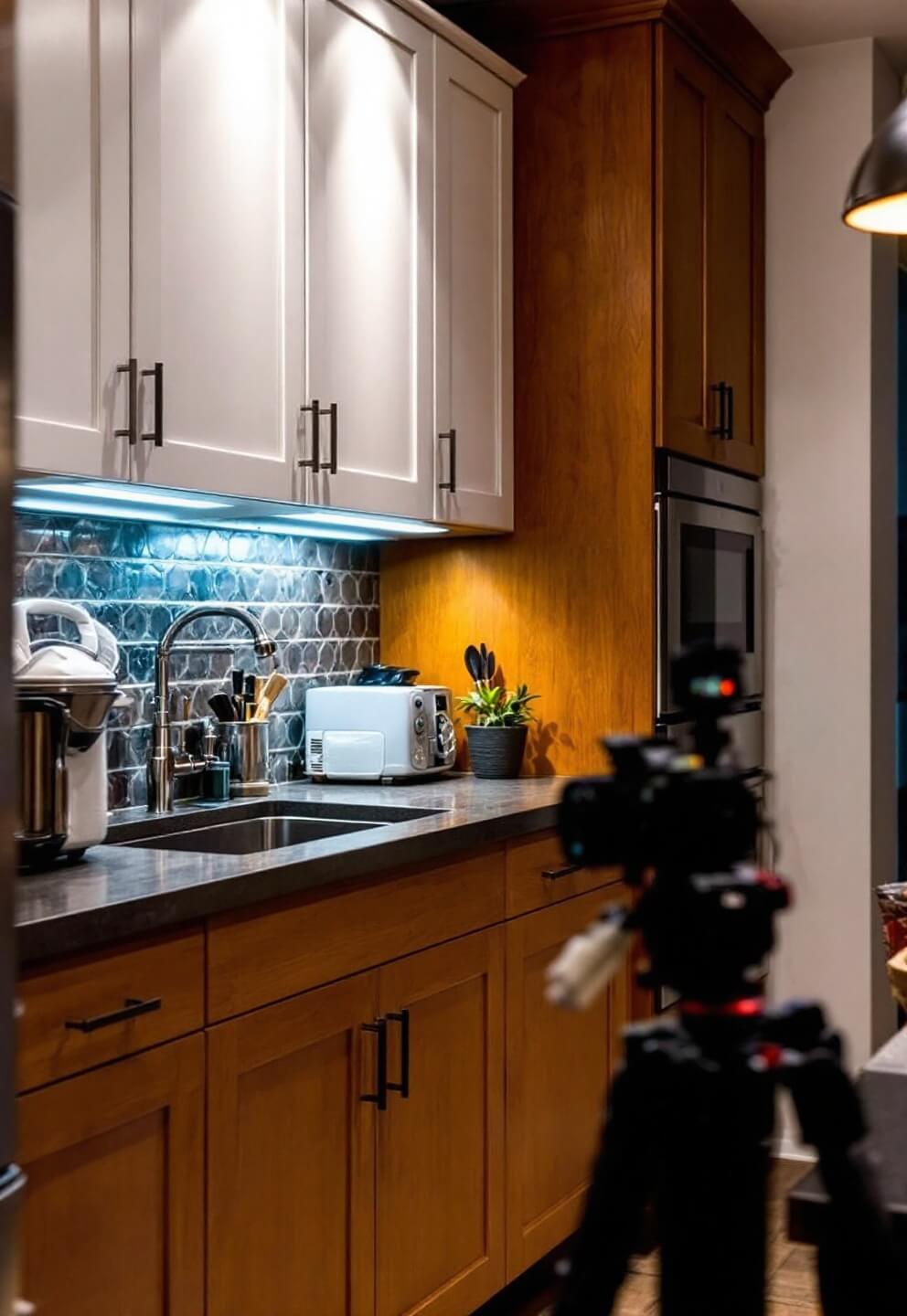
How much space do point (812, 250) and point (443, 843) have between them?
2.11 meters

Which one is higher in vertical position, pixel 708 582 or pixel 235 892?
pixel 708 582

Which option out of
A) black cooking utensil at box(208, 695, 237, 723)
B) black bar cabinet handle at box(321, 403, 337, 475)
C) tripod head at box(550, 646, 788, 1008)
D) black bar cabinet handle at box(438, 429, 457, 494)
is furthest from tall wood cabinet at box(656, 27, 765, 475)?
tripod head at box(550, 646, 788, 1008)

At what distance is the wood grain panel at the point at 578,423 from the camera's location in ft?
10.8

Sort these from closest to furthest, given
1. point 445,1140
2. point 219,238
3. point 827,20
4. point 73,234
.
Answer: point 73,234
point 219,238
point 445,1140
point 827,20

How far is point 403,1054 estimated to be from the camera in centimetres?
236

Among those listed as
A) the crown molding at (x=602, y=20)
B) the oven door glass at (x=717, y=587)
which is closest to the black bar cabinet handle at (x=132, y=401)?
the oven door glass at (x=717, y=587)

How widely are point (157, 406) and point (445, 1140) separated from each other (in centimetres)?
127

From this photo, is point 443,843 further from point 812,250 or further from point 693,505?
point 812,250

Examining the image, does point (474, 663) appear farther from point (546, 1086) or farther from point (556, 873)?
point (546, 1086)

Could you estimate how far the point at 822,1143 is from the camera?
0.69 m

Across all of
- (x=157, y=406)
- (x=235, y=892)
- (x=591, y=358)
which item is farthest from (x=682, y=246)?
(x=235, y=892)

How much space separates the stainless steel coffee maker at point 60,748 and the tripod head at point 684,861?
4.50 feet

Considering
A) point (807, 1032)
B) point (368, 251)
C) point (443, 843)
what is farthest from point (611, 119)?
point (807, 1032)

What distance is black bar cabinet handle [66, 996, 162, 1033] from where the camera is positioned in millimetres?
1714
